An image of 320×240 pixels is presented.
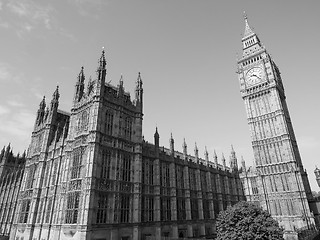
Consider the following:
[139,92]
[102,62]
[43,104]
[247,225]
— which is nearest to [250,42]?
[139,92]

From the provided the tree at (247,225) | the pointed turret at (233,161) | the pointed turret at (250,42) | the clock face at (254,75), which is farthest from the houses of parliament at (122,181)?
the pointed turret at (250,42)

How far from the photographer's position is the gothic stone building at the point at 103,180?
34.0m

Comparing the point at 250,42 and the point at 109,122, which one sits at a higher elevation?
the point at 250,42

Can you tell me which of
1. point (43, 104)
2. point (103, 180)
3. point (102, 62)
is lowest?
point (103, 180)

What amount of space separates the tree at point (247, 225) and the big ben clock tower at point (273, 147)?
3489cm

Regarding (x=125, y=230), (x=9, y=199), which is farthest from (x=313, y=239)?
(x=9, y=199)

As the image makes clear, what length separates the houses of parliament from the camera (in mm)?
34750

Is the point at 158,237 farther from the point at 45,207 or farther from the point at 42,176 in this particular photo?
the point at 42,176

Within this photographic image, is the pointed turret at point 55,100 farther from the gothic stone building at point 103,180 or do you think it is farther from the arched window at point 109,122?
the arched window at point 109,122

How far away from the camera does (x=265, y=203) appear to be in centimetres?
6419

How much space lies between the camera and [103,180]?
3494 cm

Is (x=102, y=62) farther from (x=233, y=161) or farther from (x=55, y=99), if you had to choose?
(x=233, y=161)

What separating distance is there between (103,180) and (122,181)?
359 centimetres

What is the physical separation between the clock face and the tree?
5899 cm
